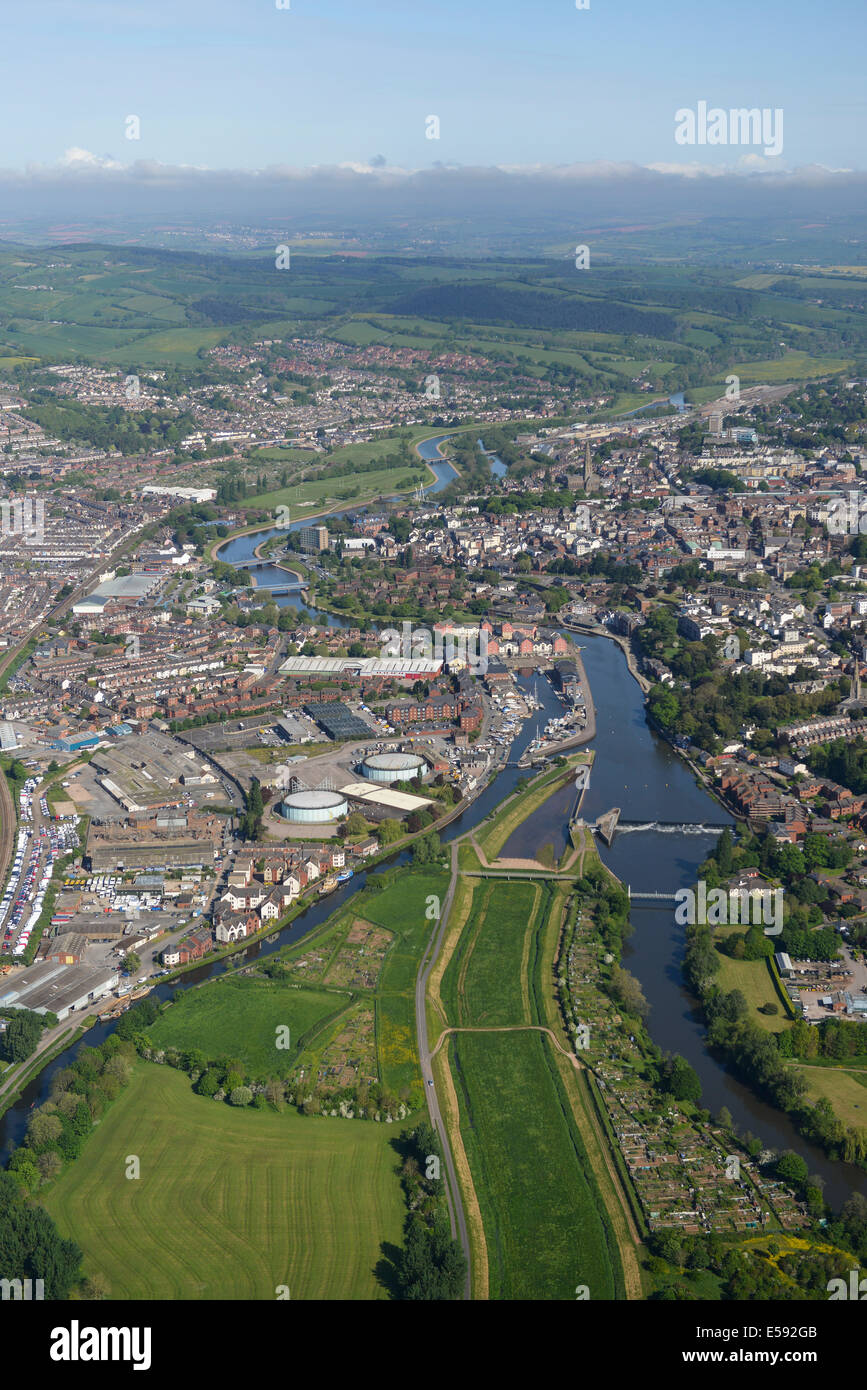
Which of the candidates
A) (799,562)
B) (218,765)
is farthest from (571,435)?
(218,765)

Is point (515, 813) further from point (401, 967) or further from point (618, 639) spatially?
point (618, 639)

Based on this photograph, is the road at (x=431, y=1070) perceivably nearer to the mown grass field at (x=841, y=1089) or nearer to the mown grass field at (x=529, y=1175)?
the mown grass field at (x=529, y=1175)

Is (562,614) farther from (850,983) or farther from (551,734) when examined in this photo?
(850,983)

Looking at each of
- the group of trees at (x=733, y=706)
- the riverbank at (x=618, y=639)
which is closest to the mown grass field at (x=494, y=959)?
the group of trees at (x=733, y=706)

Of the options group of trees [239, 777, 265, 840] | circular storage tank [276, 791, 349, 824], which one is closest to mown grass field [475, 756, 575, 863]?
circular storage tank [276, 791, 349, 824]

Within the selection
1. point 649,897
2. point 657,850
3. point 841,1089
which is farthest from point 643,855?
point 841,1089

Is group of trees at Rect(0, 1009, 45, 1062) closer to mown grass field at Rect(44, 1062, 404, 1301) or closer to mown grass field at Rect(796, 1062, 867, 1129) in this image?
mown grass field at Rect(44, 1062, 404, 1301)

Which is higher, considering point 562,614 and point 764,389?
point 764,389
